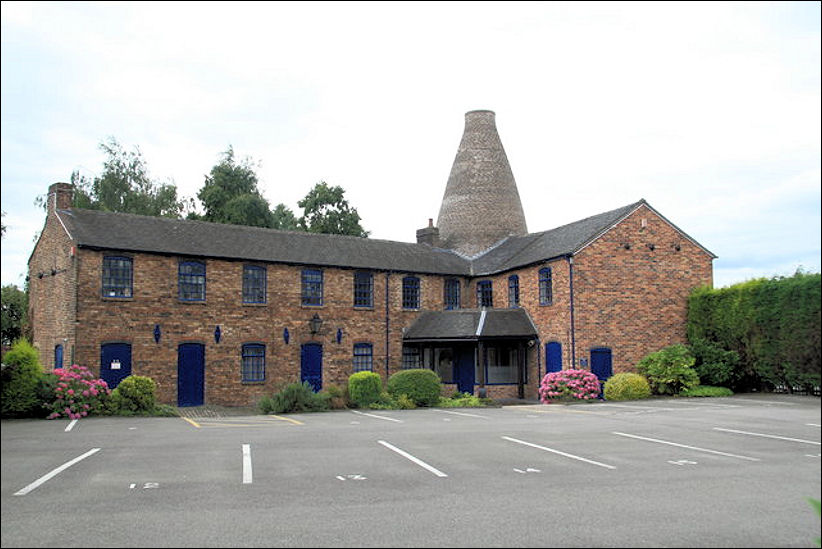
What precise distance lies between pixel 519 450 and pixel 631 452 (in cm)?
195

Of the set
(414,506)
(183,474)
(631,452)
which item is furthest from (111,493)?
(631,452)

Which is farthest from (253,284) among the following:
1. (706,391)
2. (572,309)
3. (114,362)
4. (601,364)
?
(706,391)

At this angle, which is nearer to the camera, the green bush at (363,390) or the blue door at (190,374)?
the green bush at (363,390)

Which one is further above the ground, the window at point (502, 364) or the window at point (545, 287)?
the window at point (545, 287)

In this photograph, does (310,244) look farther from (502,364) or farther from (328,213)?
(328,213)

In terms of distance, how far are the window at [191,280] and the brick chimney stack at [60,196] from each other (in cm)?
511

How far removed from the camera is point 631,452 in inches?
470

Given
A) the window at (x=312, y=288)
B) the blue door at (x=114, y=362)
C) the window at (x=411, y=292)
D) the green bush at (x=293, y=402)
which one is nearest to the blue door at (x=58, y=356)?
the blue door at (x=114, y=362)

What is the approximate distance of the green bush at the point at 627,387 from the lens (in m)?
25.2

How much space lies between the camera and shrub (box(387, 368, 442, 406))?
79.0 ft

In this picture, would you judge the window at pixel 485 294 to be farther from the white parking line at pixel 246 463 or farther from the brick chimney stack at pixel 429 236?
the white parking line at pixel 246 463

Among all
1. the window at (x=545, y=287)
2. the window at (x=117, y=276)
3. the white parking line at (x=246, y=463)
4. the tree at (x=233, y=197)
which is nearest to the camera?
the white parking line at (x=246, y=463)

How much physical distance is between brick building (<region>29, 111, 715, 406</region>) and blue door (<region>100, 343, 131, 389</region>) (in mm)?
47

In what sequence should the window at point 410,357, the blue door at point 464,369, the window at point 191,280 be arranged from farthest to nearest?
the window at point 410,357
the blue door at point 464,369
the window at point 191,280
